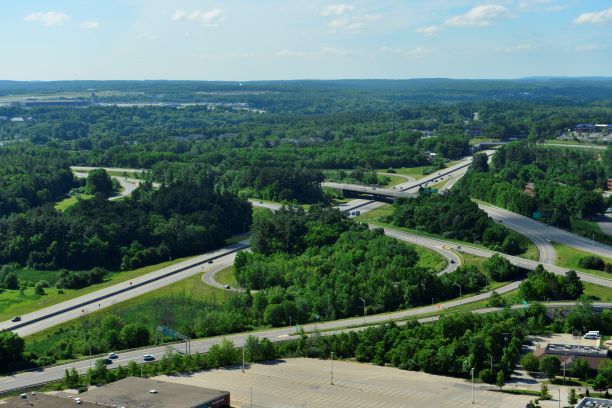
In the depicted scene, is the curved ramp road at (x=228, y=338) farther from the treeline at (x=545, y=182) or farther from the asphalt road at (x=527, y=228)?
the treeline at (x=545, y=182)

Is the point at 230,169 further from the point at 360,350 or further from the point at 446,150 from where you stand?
the point at 360,350

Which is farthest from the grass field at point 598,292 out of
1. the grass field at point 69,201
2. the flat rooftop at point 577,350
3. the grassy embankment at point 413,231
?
the grass field at point 69,201

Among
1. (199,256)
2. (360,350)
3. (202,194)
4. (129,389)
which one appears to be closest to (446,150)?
(202,194)

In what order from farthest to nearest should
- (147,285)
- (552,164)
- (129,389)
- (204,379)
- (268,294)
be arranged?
(552,164)
(147,285)
(268,294)
(204,379)
(129,389)

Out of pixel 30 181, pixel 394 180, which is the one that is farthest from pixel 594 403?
pixel 394 180

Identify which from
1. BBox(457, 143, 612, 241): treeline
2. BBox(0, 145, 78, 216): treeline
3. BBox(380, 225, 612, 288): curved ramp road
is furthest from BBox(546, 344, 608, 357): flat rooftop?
BBox(0, 145, 78, 216): treeline

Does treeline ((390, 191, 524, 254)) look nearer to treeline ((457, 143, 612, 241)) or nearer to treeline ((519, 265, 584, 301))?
treeline ((457, 143, 612, 241))
